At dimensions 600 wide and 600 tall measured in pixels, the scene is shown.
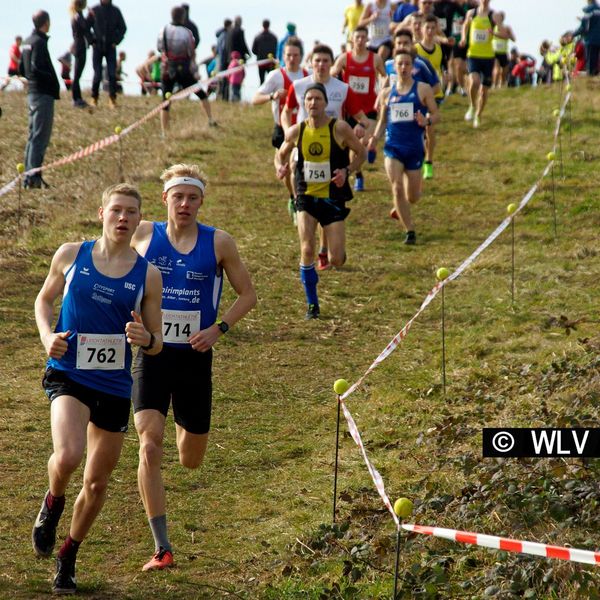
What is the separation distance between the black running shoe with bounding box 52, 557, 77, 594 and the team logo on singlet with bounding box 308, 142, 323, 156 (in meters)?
5.95

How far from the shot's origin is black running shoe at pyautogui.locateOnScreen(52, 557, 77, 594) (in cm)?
610

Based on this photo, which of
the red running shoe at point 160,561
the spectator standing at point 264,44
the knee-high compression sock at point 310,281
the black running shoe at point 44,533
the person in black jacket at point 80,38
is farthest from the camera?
the spectator standing at point 264,44

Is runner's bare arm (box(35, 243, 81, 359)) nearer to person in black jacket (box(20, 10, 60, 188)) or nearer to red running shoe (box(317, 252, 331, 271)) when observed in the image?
red running shoe (box(317, 252, 331, 271))

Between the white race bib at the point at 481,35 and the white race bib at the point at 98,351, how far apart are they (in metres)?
14.1

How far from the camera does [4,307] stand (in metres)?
12.0

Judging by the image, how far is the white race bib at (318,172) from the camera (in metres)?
11.2

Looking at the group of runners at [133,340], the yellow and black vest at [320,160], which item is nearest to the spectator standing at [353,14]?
the yellow and black vest at [320,160]

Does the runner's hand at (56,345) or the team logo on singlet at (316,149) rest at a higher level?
the team logo on singlet at (316,149)

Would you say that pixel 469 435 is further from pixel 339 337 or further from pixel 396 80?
pixel 396 80

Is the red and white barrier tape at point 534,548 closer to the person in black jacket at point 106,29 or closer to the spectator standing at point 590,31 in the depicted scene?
the person in black jacket at point 106,29

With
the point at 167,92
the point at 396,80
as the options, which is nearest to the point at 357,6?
the point at 167,92

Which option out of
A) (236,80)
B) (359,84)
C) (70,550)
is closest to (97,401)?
(70,550)

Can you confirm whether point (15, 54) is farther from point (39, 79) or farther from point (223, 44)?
point (39, 79)

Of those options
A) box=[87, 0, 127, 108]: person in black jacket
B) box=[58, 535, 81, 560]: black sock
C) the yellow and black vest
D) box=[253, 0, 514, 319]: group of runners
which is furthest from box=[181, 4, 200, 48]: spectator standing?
box=[58, 535, 81, 560]: black sock
